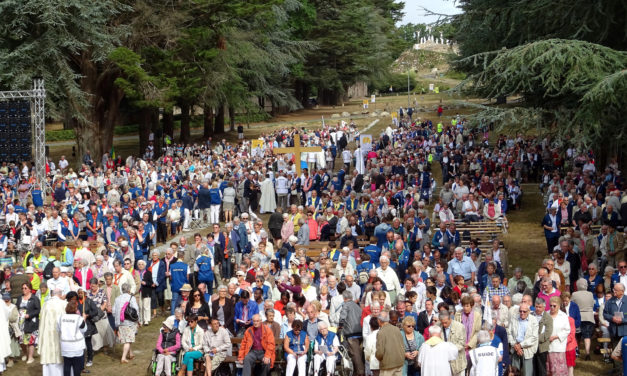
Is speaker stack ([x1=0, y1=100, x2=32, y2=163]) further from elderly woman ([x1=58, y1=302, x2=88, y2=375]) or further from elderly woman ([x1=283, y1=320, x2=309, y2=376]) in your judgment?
elderly woman ([x1=283, y1=320, x2=309, y2=376])

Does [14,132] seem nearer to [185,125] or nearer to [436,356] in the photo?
[185,125]

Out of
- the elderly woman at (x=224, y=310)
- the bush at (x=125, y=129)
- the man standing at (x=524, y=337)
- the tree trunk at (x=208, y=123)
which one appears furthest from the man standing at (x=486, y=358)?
the bush at (x=125, y=129)

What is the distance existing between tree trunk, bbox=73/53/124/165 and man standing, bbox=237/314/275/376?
2581 centimetres

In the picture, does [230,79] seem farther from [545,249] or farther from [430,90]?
[430,90]

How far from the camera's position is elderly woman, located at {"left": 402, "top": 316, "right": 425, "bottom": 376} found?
38.7 ft

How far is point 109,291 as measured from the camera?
14.4 meters

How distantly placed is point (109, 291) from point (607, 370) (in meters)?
8.43

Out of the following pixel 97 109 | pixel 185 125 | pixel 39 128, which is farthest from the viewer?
pixel 185 125

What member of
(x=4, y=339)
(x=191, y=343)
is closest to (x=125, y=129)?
(x=4, y=339)

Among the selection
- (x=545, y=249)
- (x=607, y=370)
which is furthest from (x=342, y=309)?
(x=545, y=249)

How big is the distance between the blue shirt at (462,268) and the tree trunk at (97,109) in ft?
80.4

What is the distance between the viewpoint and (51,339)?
1272cm

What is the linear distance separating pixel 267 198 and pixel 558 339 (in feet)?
49.8

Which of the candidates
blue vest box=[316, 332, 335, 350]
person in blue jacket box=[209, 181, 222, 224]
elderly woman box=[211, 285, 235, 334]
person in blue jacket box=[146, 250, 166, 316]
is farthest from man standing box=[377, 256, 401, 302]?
person in blue jacket box=[209, 181, 222, 224]
